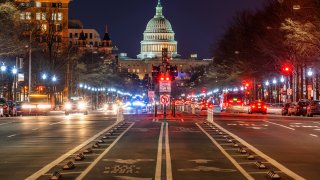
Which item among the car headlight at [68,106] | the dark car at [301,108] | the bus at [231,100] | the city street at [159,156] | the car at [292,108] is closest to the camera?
the city street at [159,156]

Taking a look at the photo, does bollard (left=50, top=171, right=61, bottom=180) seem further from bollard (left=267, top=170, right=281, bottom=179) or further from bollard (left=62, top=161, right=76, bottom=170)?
bollard (left=267, top=170, right=281, bottom=179)

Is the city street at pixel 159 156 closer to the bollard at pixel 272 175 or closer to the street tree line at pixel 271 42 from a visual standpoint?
the bollard at pixel 272 175

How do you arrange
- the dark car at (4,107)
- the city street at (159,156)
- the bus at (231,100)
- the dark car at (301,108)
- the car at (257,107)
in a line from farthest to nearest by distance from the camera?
the bus at (231,100)
the car at (257,107)
the dark car at (4,107)
the dark car at (301,108)
the city street at (159,156)

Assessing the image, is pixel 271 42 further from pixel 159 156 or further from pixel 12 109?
pixel 159 156

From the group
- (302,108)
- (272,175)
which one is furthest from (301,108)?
(272,175)

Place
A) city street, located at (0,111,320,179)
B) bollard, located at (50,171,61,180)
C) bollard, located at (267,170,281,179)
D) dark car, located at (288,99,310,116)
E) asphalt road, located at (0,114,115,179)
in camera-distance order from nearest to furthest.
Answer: bollard, located at (50,171,61,180) < bollard, located at (267,170,281,179) < city street, located at (0,111,320,179) < asphalt road, located at (0,114,115,179) < dark car, located at (288,99,310,116)

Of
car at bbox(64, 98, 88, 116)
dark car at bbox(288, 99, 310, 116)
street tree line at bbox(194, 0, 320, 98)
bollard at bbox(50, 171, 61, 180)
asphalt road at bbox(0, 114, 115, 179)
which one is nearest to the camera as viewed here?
bollard at bbox(50, 171, 61, 180)

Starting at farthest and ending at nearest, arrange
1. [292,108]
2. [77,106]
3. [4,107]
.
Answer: [77,106] → [292,108] → [4,107]

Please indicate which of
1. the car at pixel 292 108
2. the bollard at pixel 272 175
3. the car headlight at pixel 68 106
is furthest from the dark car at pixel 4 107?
A: the bollard at pixel 272 175

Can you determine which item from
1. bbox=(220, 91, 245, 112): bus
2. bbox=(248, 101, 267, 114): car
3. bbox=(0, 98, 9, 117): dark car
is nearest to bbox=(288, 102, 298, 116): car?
bbox=(248, 101, 267, 114): car

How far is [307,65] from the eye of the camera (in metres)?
77.1

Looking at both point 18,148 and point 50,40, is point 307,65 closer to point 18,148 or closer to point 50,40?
point 50,40

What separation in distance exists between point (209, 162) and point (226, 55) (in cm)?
9888

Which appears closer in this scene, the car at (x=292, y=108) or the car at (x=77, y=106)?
the car at (x=292, y=108)
